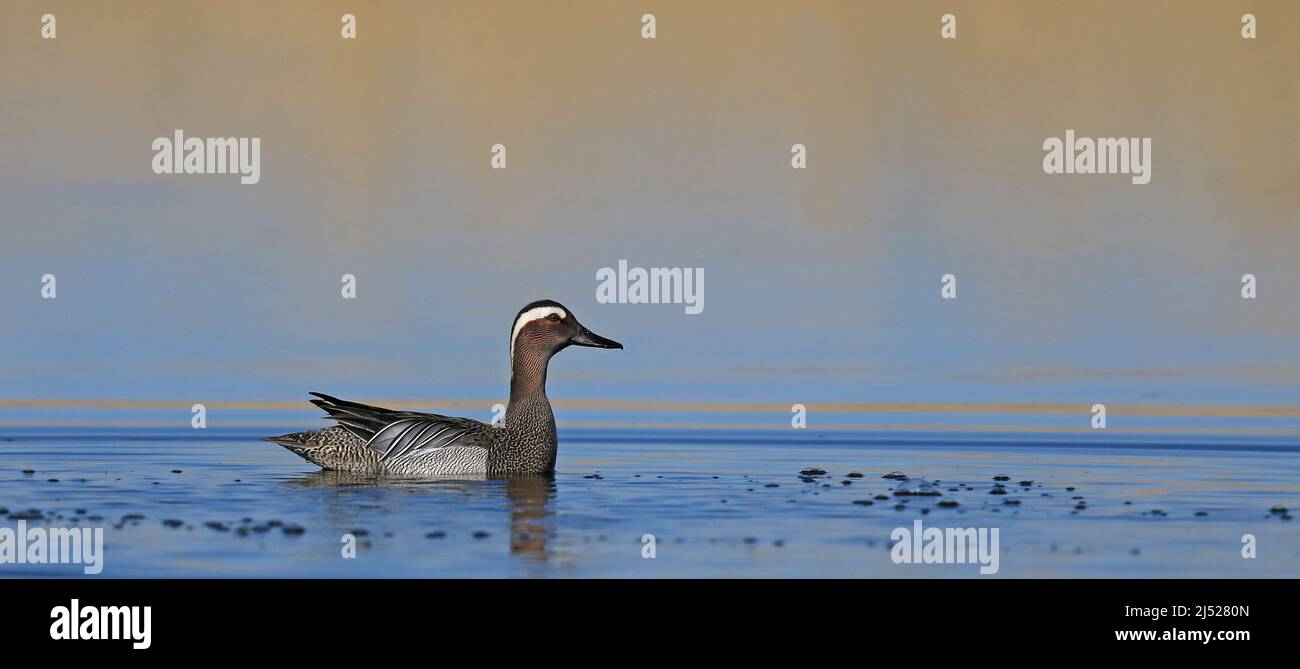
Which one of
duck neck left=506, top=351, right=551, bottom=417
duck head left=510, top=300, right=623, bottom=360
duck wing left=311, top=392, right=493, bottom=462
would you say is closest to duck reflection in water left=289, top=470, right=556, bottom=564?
duck wing left=311, top=392, right=493, bottom=462

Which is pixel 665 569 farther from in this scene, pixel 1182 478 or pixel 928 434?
pixel 928 434

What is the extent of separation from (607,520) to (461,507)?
130cm

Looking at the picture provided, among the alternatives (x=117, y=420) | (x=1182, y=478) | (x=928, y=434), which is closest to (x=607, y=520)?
(x=1182, y=478)

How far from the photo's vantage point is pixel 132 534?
38.8 ft

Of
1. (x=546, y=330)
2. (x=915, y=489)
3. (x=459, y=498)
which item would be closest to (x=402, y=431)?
(x=546, y=330)

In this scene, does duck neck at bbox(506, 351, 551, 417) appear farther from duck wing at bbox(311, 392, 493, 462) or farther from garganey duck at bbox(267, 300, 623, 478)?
duck wing at bbox(311, 392, 493, 462)

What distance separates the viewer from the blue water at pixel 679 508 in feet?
36.0

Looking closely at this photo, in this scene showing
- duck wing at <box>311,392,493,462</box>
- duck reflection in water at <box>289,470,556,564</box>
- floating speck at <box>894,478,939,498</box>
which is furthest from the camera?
duck wing at <box>311,392,493,462</box>

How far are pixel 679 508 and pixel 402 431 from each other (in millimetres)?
3327

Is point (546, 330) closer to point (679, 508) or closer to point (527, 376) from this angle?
point (527, 376)

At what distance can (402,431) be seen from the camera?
50.8 ft

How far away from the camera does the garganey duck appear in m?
15.4

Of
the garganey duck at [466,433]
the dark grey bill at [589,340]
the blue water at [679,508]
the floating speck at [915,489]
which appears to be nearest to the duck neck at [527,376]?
the garganey duck at [466,433]

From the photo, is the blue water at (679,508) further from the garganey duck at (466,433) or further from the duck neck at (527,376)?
the duck neck at (527,376)
